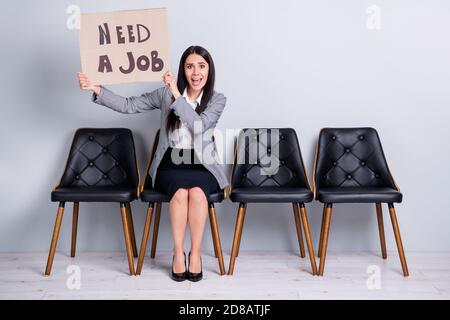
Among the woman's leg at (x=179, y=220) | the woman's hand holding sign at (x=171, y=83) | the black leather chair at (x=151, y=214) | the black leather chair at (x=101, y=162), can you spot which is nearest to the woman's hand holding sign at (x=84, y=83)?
the woman's hand holding sign at (x=171, y=83)

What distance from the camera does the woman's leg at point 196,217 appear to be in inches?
121

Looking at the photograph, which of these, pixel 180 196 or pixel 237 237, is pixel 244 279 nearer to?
pixel 237 237

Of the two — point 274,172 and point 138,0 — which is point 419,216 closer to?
point 274,172

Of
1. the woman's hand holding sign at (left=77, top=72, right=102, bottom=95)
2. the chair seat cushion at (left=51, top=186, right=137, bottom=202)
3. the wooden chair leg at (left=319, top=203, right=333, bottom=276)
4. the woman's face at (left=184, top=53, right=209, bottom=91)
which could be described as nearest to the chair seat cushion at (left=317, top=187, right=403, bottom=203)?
the wooden chair leg at (left=319, top=203, right=333, bottom=276)

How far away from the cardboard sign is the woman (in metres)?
0.09

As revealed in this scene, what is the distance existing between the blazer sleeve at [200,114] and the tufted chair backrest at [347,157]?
75 centimetres

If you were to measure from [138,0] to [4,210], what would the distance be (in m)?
1.62

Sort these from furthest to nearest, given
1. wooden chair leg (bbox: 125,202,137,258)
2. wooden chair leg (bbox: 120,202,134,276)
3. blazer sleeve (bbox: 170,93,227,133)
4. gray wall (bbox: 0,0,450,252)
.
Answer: gray wall (bbox: 0,0,450,252) → wooden chair leg (bbox: 125,202,137,258) → wooden chair leg (bbox: 120,202,134,276) → blazer sleeve (bbox: 170,93,227,133)

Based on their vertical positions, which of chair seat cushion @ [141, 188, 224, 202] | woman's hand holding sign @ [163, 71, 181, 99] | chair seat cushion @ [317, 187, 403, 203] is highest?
woman's hand holding sign @ [163, 71, 181, 99]

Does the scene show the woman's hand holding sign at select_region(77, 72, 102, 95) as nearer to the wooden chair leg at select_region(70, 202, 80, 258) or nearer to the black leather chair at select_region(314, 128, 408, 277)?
the wooden chair leg at select_region(70, 202, 80, 258)

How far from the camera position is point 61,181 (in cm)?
346

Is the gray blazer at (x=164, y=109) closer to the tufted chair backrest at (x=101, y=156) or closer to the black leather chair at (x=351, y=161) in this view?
the tufted chair backrest at (x=101, y=156)

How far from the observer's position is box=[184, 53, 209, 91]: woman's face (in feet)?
10.5

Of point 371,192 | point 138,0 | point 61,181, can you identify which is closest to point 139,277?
point 61,181
